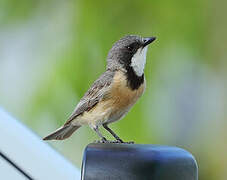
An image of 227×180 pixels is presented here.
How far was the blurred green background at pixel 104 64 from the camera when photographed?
3.41 meters

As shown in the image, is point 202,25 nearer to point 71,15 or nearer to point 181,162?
point 71,15

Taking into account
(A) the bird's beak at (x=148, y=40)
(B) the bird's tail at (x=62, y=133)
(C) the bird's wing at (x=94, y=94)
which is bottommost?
(B) the bird's tail at (x=62, y=133)

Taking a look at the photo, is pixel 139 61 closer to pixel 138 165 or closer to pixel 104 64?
pixel 104 64

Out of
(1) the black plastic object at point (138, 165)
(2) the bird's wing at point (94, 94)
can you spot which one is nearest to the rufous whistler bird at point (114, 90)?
(2) the bird's wing at point (94, 94)

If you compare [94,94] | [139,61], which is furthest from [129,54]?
[94,94]

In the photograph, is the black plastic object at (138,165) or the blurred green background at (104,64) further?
the blurred green background at (104,64)

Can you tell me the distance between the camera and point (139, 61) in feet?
11.6

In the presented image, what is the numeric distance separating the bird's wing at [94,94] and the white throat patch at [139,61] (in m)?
0.15

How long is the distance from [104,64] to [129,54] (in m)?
0.22

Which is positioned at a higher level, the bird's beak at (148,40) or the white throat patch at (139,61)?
the bird's beak at (148,40)

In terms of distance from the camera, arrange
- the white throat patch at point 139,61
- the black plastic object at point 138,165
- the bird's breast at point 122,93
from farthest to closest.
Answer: the white throat patch at point 139,61 → the bird's breast at point 122,93 → the black plastic object at point 138,165

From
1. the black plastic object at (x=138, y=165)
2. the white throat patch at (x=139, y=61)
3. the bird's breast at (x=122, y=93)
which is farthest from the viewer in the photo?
the white throat patch at (x=139, y=61)

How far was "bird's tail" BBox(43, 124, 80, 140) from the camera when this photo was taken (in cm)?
338

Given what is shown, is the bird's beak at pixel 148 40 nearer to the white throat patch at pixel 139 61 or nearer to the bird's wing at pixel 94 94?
the white throat patch at pixel 139 61
